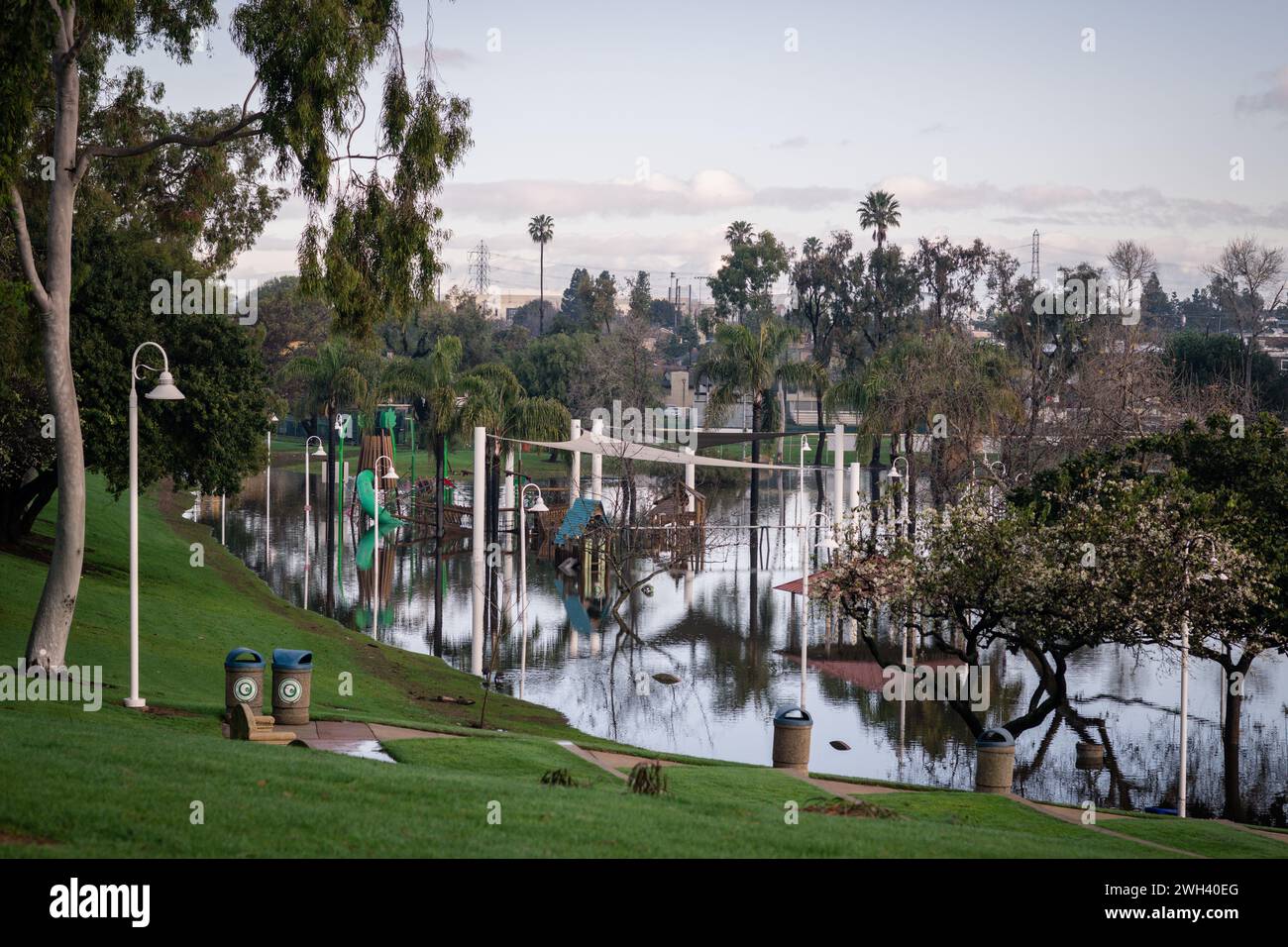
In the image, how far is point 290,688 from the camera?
1647cm

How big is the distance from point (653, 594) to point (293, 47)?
20457 mm

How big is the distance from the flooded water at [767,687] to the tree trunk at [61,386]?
7.38 m

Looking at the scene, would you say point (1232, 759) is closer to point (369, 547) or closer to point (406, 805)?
point (406, 805)

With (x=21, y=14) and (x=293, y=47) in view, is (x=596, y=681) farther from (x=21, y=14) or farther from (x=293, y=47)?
(x=21, y=14)

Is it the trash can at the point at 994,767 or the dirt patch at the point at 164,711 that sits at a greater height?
the dirt patch at the point at 164,711

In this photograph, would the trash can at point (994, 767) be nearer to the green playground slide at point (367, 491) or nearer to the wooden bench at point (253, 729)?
the wooden bench at point (253, 729)

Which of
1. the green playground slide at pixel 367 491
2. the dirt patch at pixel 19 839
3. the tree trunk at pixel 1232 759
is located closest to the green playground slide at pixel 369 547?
the green playground slide at pixel 367 491

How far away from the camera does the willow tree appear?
56.9 ft

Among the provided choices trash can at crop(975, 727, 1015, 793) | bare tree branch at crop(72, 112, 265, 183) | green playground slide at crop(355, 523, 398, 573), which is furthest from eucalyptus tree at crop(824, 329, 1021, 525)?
bare tree branch at crop(72, 112, 265, 183)

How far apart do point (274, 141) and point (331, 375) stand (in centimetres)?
4981

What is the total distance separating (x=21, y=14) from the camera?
16.6m

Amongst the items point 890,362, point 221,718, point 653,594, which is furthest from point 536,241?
point 221,718

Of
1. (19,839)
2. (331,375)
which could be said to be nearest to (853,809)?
(19,839)

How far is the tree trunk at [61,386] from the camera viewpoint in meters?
17.5
